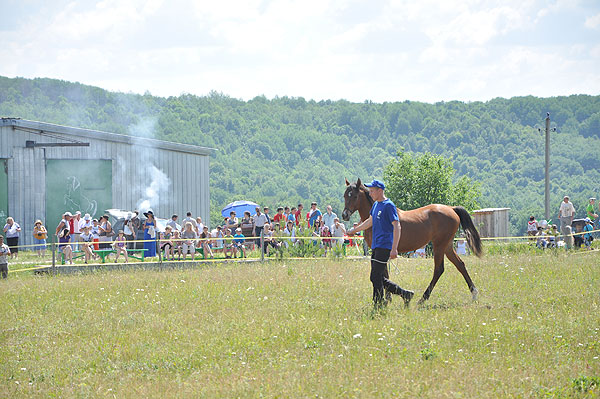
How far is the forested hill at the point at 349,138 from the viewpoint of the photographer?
11350cm

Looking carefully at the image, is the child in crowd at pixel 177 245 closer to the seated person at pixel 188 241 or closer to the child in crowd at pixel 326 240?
the seated person at pixel 188 241

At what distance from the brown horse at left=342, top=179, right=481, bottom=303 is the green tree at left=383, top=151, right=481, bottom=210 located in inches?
2144

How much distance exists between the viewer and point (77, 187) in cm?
2980

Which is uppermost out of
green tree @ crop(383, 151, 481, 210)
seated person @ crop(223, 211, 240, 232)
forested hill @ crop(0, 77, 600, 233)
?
forested hill @ crop(0, 77, 600, 233)

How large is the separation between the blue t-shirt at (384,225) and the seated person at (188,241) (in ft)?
37.6

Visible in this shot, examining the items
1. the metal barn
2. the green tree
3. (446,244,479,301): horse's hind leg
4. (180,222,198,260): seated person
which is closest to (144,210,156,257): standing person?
(180,222,198,260): seated person

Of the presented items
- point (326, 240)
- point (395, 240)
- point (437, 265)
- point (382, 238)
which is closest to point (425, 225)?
point (437, 265)

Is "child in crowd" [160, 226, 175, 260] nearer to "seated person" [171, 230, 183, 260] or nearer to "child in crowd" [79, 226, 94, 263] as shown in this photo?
"seated person" [171, 230, 183, 260]

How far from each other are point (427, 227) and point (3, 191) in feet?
67.8

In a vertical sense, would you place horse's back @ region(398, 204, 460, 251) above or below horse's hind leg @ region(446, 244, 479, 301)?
above

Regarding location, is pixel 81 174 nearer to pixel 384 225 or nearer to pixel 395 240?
pixel 384 225

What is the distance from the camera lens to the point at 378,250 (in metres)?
10.7

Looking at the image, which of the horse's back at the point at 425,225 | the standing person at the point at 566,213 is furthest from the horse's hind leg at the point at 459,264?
the standing person at the point at 566,213

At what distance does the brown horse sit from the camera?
12430 millimetres
